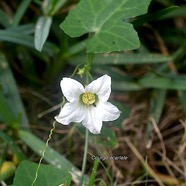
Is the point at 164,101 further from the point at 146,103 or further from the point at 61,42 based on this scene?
the point at 61,42

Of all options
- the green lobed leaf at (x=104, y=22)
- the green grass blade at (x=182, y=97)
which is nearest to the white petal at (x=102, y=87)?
the green lobed leaf at (x=104, y=22)

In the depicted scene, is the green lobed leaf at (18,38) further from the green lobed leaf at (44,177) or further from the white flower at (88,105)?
the green lobed leaf at (44,177)

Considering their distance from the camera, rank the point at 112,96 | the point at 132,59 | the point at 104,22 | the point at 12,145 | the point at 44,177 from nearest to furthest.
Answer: the point at 44,177
the point at 104,22
the point at 12,145
the point at 132,59
the point at 112,96

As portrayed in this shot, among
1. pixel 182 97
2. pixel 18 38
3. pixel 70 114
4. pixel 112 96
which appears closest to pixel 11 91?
pixel 18 38

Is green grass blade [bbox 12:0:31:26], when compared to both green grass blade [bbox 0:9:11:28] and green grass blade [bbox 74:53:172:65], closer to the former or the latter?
green grass blade [bbox 0:9:11:28]

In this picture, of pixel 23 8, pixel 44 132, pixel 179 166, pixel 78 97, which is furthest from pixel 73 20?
pixel 179 166

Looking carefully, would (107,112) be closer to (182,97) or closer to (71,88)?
(71,88)

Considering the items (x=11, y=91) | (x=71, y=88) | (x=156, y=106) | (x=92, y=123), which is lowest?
(x=156, y=106)
